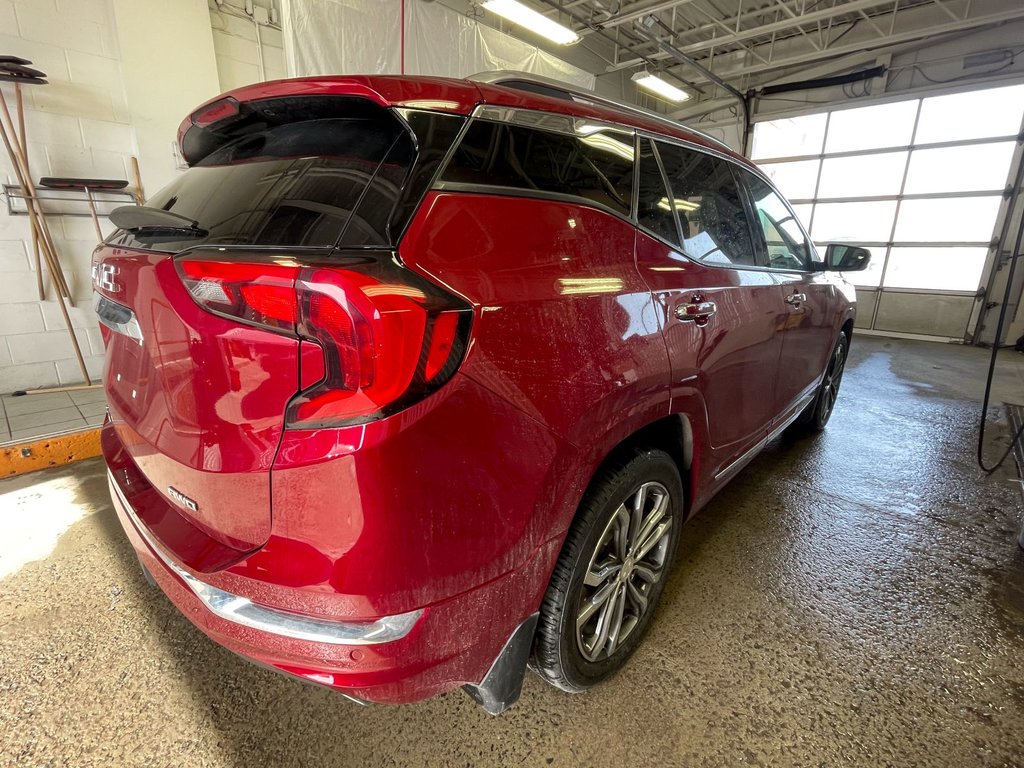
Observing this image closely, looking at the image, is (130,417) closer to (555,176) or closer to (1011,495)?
(555,176)

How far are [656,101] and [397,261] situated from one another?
488 inches

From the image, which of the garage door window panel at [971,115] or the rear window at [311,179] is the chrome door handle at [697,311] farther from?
the garage door window panel at [971,115]

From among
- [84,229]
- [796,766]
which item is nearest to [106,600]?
[796,766]

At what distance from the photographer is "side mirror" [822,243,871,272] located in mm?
2830

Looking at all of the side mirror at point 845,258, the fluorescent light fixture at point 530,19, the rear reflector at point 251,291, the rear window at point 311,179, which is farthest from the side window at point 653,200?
the fluorescent light fixture at point 530,19

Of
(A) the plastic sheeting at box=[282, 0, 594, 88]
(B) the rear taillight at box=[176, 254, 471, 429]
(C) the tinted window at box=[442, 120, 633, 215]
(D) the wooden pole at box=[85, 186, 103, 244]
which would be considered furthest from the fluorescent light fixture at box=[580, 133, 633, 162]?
(D) the wooden pole at box=[85, 186, 103, 244]

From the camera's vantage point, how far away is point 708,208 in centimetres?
184

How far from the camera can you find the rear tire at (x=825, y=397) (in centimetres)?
345

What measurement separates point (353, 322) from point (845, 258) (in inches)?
119

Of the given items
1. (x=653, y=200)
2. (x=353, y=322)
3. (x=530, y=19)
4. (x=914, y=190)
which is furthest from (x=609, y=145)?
(x=914, y=190)

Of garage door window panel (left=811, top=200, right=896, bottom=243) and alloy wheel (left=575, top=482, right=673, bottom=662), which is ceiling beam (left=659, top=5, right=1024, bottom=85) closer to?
garage door window panel (left=811, top=200, right=896, bottom=243)

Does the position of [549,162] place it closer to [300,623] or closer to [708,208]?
[708,208]

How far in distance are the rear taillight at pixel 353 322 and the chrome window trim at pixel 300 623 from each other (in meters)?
0.38

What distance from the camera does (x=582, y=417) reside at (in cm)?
113
